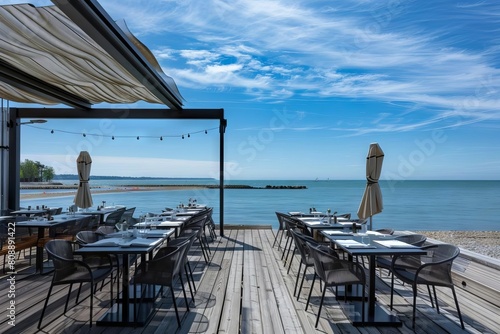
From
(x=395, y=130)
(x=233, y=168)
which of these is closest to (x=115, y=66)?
(x=233, y=168)

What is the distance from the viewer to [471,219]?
72.1ft

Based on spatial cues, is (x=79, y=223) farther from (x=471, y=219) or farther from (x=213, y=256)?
(x=471, y=219)

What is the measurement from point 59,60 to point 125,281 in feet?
9.97

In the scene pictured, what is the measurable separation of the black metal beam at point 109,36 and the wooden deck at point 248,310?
9.35 ft

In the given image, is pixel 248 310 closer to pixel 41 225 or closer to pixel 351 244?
pixel 351 244

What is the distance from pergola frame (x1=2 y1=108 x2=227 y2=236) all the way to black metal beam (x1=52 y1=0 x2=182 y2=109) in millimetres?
3220

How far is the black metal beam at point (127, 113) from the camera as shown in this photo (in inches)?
357

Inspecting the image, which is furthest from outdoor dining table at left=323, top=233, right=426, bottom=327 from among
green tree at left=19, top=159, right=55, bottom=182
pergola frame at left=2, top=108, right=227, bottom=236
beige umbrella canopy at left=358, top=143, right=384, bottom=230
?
green tree at left=19, top=159, right=55, bottom=182

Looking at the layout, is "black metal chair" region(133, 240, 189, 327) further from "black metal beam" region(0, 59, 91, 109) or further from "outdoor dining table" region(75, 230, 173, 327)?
"black metal beam" region(0, 59, 91, 109)

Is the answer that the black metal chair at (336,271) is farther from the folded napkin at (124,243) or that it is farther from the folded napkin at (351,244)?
the folded napkin at (124,243)

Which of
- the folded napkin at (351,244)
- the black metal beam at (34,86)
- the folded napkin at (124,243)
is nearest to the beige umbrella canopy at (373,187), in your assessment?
the folded napkin at (351,244)

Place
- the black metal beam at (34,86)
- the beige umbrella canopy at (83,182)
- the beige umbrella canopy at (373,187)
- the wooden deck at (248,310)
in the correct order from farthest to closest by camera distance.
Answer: the beige umbrella canopy at (83,182), the black metal beam at (34,86), the beige umbrella canopy at (373,187), the wooden deck at (248,310)

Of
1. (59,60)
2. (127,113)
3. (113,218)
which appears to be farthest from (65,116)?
(59,60)

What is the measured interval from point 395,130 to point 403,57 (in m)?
22.5
